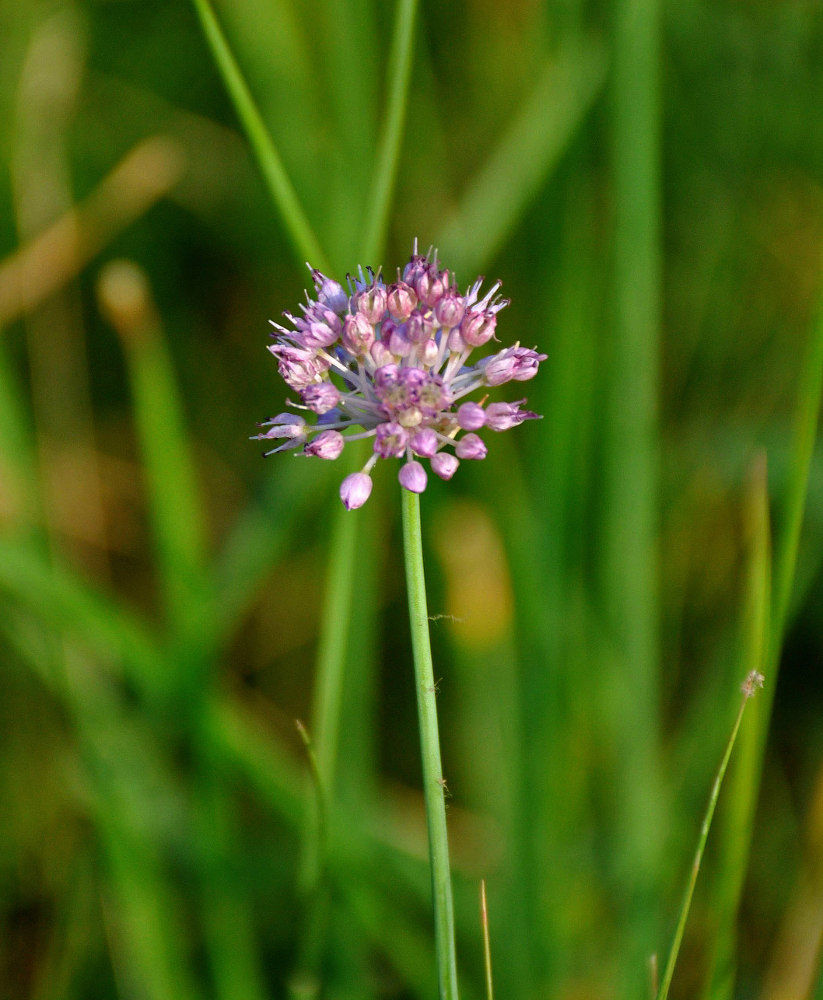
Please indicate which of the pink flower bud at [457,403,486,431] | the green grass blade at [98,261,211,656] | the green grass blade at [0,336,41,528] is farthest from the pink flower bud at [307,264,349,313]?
the green grass blade at [0,336,41,528]

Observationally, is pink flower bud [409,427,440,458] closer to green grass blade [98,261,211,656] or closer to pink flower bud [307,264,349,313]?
pink flower bud [307,264,349,313]

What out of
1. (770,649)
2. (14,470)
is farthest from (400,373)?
(14,470)

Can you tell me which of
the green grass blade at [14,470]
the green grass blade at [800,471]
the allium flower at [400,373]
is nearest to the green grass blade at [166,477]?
the green grass blade at [14,470]

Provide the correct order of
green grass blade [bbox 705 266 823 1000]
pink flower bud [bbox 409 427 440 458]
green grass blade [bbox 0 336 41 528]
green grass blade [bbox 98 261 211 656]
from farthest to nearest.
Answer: green grass blade [bbox 0 336 41 528] < green grass blade [bbox 98 261 211 656] < green grass blade [bbox 705 266 823 1000] < pink flower bud [bbox 409 427 440 458]

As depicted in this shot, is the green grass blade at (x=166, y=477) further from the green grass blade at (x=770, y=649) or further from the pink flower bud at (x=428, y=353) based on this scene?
the green grass blade at (x=770, y=649)

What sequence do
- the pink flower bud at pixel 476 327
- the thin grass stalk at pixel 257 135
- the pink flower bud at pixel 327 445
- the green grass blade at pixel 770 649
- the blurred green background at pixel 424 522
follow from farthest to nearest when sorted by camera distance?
1. the blurred green background at pixel 424 522
2. the thin grass stalk at pixel 257 135
3. the green grass blade at pixel 770 649
4. the pink flower bud at pixel 476 327
5. the pink flower bud at pixel 327 445

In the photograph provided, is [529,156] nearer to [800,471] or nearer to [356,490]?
[800,471]
